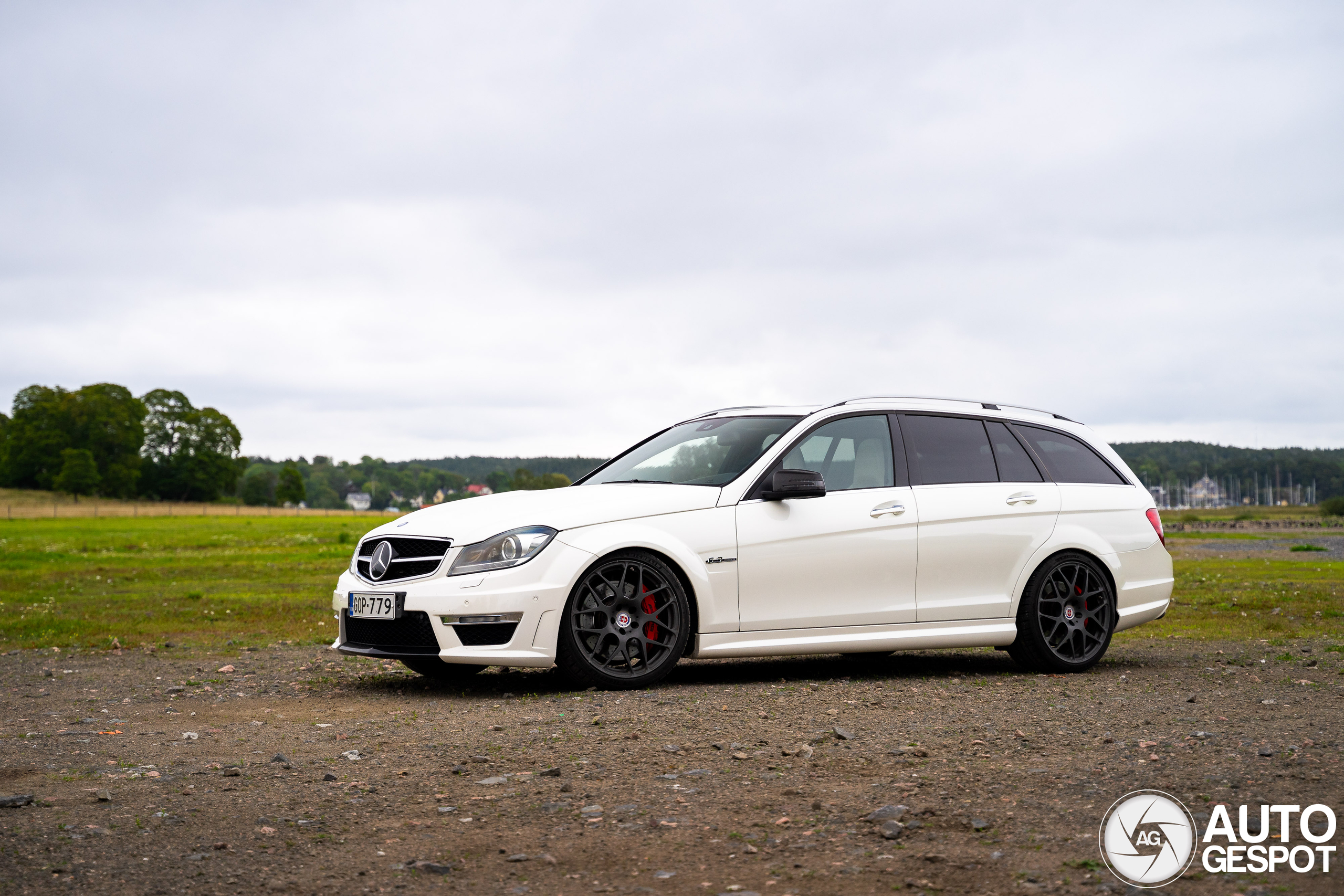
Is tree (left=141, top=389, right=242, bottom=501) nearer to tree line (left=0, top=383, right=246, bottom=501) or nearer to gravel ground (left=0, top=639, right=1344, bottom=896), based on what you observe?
tree line (left=0, top=383, right=246, bottom=501)

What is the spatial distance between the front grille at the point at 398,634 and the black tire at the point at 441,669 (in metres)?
0.36

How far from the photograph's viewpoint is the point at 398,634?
728cm

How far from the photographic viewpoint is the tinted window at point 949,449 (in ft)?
28.0

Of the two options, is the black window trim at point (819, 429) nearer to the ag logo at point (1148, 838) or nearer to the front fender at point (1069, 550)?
the front fender at point (1069, 550)

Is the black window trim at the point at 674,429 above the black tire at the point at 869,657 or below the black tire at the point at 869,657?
above

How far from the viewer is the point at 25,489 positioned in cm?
10975

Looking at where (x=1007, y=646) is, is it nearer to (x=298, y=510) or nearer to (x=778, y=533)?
(x=778, y=533)

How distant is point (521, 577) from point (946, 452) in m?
3.30

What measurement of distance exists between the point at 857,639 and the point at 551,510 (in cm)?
218

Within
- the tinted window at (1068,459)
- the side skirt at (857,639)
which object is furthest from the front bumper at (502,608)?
the tinted window at (1068,459)

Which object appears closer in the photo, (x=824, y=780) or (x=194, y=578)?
(x=824, y=780)

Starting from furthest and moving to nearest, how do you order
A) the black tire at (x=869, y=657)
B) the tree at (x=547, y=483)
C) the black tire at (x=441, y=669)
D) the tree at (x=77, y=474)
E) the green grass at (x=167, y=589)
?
1. the tree at (x=77, y=474)
2. the green grass at (x=167, y=589)
3. the black tire at (x=869, y=657)
4. the tree at (x=547, y=483)
5. the black tire at (x=441, y=669)

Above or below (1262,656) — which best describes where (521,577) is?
above

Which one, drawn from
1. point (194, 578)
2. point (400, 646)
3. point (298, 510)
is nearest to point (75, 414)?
point (298, 510)
